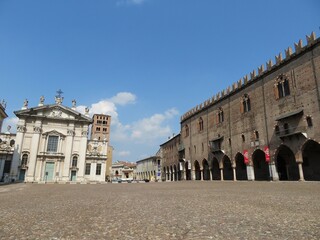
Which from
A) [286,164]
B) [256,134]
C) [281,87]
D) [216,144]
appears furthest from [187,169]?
[281,87]

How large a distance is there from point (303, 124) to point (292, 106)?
8.62 feet

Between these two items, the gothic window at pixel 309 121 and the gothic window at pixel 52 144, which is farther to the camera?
the gothic window at pixel 52 144

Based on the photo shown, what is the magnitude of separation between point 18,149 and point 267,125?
38.8m

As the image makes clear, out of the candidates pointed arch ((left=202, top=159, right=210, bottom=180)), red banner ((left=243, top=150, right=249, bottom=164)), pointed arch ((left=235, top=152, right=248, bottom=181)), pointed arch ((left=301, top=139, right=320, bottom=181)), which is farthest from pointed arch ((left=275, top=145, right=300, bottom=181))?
pointed arch ((left=202, top=159, right=210, bottom=180))

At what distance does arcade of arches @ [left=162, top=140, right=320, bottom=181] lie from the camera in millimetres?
24484

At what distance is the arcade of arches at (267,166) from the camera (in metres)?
24.5

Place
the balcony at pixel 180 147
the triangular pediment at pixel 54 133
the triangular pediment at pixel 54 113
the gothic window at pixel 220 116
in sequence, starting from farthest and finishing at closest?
the balcony at pixel 180 147 → the triangular pediment at pixel 54 133 → the triangular pediment at pixel 54 113 → the gothic window at pixel 220 116

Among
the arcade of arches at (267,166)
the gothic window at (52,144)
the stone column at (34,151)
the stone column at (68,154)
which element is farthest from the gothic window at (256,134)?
the stone column at (34,151)

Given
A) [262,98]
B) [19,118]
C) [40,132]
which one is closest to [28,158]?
[40,132]

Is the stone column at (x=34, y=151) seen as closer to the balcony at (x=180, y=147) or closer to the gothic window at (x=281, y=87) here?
the balcony at (x=180, y=147)

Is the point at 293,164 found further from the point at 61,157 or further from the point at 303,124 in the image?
the point at 61,157

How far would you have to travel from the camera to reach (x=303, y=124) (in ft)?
77.6

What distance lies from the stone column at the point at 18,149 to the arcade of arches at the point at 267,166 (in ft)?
102

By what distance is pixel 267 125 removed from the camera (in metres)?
28.5
